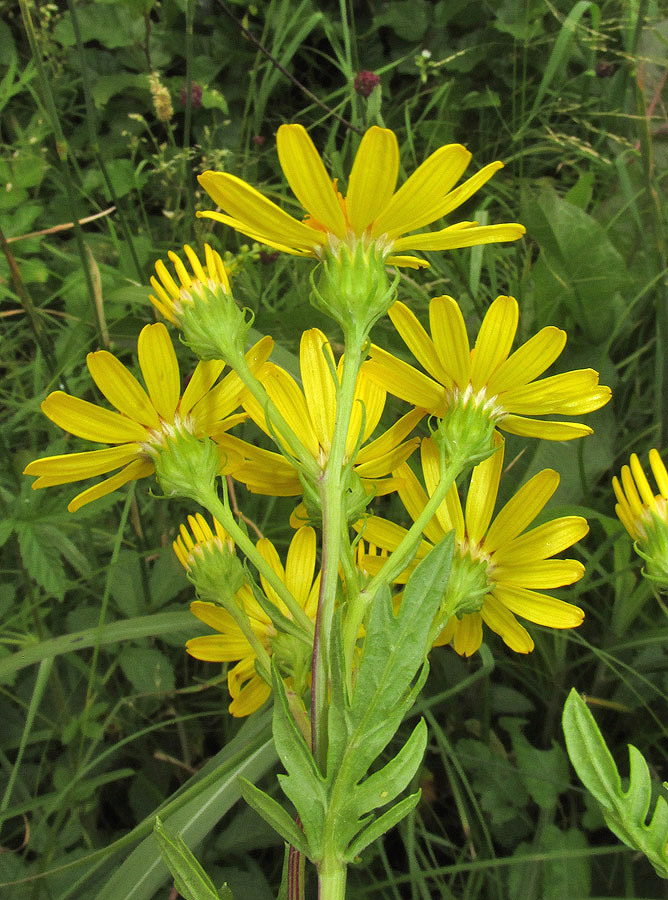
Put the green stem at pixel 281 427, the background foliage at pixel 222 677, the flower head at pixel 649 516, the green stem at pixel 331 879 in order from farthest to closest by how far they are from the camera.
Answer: the background foliage at pixel 222 677 → the flower head at pixel 649 516 → the green stem at pixel 281 427 → the green stem at pixel 331 879

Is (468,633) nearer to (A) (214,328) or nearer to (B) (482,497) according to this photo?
(B) (482,497)

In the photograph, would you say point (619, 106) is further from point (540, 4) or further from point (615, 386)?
point (615, 386)

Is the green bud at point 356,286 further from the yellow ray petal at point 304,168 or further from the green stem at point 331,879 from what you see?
the green stem at point 331,879

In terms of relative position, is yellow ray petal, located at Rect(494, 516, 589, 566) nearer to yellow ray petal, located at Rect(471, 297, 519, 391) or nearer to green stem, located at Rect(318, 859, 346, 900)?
yellow ray petal, located at Rect(471, 297, 519, 391)

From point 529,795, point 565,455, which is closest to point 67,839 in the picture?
point 529,795

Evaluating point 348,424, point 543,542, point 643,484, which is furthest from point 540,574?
point 348,424

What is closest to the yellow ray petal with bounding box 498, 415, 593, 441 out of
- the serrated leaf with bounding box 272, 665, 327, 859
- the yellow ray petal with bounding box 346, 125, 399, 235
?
the yellow ray petal with bounding box 346, 125, 399, 235

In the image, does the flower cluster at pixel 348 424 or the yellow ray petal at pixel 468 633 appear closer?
the flower cluster at pixel 348 424

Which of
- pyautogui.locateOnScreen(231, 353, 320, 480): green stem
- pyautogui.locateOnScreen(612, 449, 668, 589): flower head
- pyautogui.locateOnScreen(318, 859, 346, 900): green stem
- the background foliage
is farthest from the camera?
the background foliage

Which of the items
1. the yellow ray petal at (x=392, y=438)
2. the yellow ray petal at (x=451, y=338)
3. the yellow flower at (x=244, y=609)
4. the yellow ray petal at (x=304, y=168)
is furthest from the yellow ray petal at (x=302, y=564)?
the yellow ray petal at (x=304, y=168)
